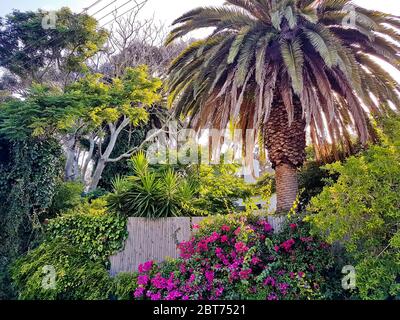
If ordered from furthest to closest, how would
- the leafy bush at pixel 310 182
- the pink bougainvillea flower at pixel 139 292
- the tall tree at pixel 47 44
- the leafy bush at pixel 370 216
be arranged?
the tall tree at pixel 47 44 → the leafy bush at pixel 310 182 → the pink bougainvillea flower at pixel 139 292 → the leafy bush at pixel 370 216

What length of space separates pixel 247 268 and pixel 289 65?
3.65 metres

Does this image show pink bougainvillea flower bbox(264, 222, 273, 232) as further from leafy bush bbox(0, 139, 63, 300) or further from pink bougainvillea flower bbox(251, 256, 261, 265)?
leafy bush bbox(0, 139, 63, 300)

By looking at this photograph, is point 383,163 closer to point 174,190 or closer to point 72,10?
point 174,190

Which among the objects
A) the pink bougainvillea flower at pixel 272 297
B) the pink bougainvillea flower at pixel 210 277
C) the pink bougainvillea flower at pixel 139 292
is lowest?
the pink bougainvillea flower at pixel 272 297

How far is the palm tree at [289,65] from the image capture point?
621 centimetres

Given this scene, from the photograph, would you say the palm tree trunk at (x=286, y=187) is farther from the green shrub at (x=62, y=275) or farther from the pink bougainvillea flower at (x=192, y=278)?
the green shrub at (x=62, y=275)

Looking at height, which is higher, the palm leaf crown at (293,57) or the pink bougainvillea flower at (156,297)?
the palm leaf crown at (293,57)

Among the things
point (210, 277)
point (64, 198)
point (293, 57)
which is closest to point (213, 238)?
point (210, 277)

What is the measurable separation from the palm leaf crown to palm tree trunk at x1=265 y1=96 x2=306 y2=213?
32cm

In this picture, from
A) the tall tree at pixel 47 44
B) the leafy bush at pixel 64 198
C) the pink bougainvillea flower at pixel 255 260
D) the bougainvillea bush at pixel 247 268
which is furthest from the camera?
the tall tree at pixel 47 44

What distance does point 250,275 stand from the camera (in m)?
5.41

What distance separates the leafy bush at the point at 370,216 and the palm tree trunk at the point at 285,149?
6.70ft

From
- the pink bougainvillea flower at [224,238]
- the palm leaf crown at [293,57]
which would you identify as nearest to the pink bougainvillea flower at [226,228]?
the pink bougainvillea flower at [224,238]
